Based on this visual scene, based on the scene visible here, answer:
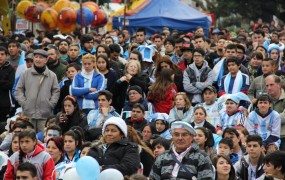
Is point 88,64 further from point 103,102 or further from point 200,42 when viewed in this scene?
point 200,42

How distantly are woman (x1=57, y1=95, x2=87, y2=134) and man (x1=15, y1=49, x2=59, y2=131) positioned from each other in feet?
4.10

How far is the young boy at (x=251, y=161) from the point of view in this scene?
13.3 metres

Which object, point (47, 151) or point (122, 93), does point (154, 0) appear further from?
point (47, 151)

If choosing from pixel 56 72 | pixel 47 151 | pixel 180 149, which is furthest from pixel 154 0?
pixel 180 149

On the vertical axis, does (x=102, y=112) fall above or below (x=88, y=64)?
below

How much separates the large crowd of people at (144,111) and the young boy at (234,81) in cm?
2

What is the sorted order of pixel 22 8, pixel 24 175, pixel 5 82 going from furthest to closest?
1. pixel 22 8
2. pixel 5 82
3. pixel 24 175

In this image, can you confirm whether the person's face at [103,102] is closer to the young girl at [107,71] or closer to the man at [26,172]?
the young girl at [107,71]

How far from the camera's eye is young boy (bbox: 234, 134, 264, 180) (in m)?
13.3

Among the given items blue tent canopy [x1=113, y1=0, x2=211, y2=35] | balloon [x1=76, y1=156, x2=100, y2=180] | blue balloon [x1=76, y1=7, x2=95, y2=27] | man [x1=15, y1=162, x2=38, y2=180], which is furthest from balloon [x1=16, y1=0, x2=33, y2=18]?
balloon [x1=76, y1=156, x2=100, y2=180]

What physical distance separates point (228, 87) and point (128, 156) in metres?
6.86

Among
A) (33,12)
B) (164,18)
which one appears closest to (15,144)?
(33,12)

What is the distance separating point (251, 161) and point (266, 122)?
8.74 feet

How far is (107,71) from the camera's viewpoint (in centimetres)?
1845
